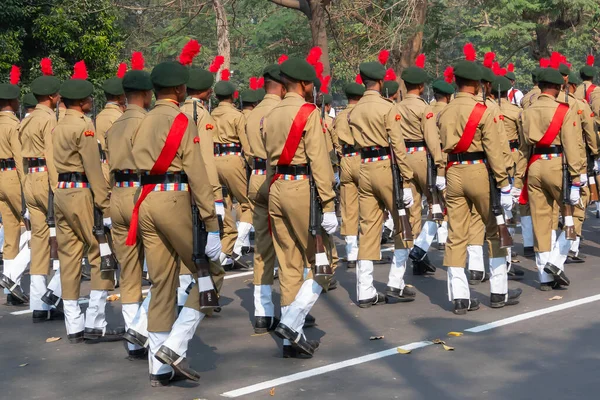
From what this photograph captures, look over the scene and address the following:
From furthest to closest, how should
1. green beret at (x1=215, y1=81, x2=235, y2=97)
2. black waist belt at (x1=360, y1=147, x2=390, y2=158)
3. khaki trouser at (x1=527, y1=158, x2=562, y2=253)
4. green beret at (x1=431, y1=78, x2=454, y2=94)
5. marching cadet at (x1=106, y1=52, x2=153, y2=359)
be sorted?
green beret at (x1=215, y1=81, x2=235, y2=97) < green beret at (x1=431, y1=78, x2=454, y2=94) < khaki trouser at (x1=527, y1=158, x2=562, y2=253) < black waist belt at (x1=360, y1=147, x2=390, y2=158) < marching cadet at (x1=106, y1=52, x2=153, y2=359)

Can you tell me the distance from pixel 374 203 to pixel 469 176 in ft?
3.64

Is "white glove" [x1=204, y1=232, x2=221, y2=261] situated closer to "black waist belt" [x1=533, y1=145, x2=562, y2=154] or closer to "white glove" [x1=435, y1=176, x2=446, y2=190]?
"white glove" [x1=435, y1=176, x2=446, y2=190]

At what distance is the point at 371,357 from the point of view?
7.68 metres

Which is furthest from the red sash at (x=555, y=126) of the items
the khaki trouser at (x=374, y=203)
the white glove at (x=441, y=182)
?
the khaki trouser at (x=374, y=203)

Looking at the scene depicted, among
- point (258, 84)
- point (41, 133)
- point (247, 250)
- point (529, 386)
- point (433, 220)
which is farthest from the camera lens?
point (258, 84)

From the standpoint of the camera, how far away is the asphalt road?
22.5ft

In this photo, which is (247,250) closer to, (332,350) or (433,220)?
(433,220)

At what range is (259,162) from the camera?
10.6 m

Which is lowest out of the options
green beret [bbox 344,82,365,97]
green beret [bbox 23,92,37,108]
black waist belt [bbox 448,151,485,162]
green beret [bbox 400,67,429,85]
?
black waist belt [bbox 448,151,485,162]

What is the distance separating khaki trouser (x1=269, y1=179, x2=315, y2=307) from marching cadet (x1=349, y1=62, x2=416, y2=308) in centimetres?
173

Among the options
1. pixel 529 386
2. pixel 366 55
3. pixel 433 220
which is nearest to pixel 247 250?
pixel 433 220

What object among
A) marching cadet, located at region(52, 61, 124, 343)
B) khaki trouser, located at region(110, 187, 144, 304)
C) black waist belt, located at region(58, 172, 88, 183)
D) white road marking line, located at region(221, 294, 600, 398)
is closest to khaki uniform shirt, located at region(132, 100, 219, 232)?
khaki trouser, located at region(110, 187, 144, 304)

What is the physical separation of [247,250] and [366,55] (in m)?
10.8

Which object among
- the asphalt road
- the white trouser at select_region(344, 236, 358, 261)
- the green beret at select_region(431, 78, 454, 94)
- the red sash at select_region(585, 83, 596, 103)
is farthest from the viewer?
the red sash at select_region(585, 83, 596, 103)
